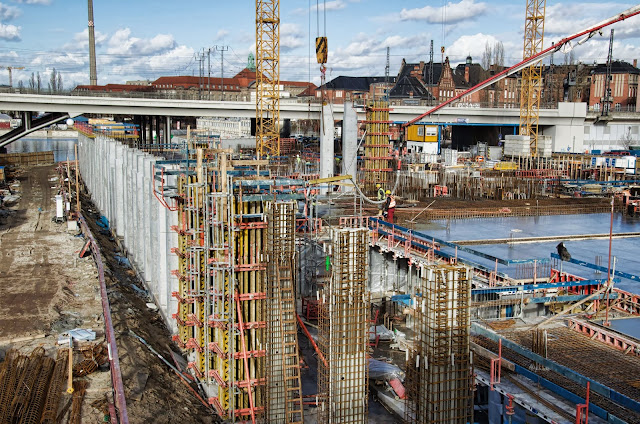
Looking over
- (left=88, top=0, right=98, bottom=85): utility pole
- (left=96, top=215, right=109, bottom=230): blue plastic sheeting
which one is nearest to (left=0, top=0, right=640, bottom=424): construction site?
(left=96, top=215, right=109, bottom=230): blue plastic sheeting

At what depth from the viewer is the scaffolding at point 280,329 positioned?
1174cm

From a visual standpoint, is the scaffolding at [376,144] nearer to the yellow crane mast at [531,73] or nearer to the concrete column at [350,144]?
the concrete column at [350,144]

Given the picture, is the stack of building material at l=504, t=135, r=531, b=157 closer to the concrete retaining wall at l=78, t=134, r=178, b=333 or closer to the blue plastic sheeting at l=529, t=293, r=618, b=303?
the concrete retaining wall at l=78, t=134, r=178, b=333

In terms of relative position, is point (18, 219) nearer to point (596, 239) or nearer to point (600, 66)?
point (596, 239)

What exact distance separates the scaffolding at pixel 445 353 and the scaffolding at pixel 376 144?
25.9m

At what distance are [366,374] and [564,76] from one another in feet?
331

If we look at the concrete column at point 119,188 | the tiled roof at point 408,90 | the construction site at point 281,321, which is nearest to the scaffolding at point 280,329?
the construction site at point 281,321

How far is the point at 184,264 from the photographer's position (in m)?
14.6

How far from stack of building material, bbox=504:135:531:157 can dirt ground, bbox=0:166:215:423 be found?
37.0 m

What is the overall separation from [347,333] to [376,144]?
1047 inches

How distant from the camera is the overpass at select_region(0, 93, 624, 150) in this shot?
44594 millimetres

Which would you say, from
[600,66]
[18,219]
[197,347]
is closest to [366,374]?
[197,347]

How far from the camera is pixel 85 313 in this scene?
1673 centimetres

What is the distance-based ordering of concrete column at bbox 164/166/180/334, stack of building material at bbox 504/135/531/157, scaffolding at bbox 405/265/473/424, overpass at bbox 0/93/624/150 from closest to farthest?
scaffolding at bbox 405/265/473/424, concrete column at bbox 164/166/180/334, overpass at bbox 0/93/624/150, stack of building material at bbox 504/135/531/157
